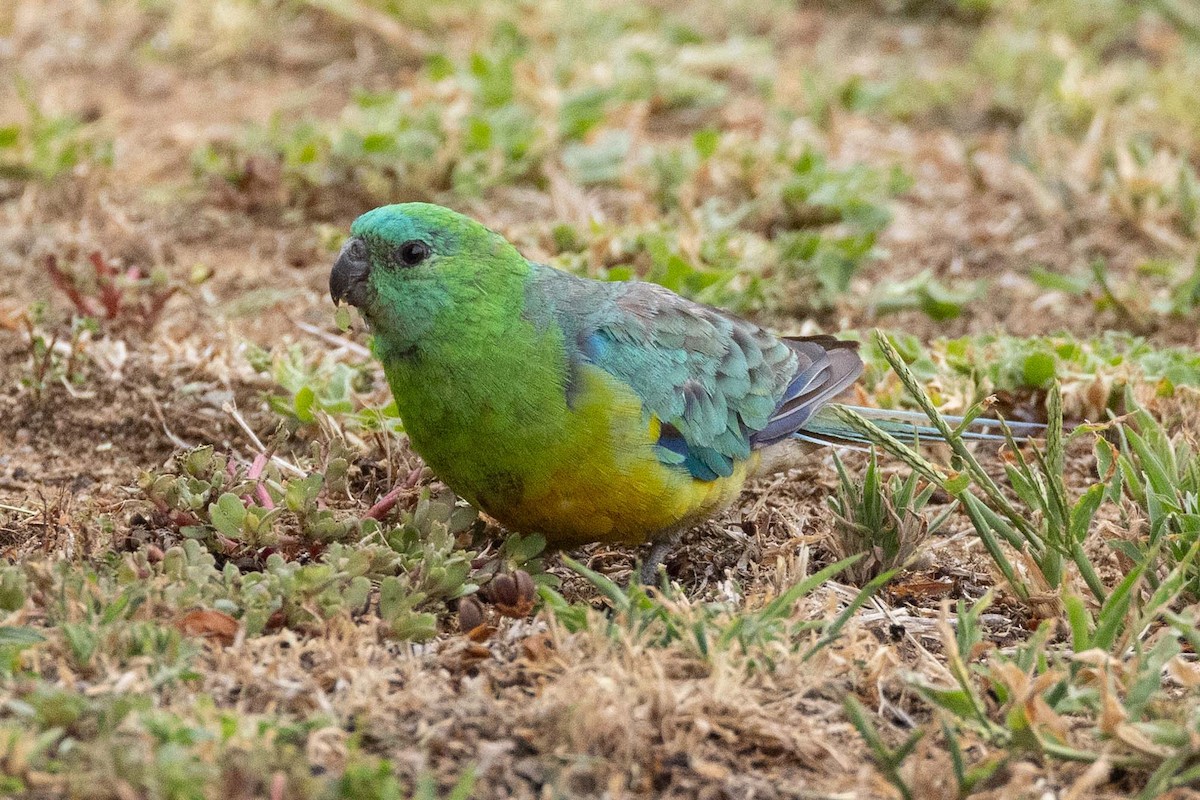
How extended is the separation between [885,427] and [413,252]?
161cm

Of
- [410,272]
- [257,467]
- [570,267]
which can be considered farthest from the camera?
[570,267]

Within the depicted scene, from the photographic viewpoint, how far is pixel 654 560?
12.9 ft

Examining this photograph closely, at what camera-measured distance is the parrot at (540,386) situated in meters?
3.59

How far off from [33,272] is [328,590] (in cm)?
284

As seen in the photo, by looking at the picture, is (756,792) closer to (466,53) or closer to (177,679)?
(177,679)

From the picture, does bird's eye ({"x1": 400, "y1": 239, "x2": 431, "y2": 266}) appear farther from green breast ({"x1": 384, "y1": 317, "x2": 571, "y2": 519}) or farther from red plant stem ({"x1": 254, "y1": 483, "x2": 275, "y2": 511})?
red plant stem ({"x1": 254, "y1": 483, "x2": 275, "y2": 511})

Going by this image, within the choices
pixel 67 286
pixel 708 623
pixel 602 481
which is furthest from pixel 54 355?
pixel 708 623

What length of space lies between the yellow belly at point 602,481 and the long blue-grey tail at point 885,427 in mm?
611

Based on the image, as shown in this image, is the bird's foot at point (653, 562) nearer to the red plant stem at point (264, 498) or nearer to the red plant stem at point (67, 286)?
the red plant stem at point (264, 498)

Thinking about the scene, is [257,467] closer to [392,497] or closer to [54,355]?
[392,497]

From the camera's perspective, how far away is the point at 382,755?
9.23 ft

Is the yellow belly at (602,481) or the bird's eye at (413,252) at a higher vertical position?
the bird's eye at (413,252)

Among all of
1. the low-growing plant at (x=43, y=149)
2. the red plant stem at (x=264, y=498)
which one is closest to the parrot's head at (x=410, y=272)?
the red plant stem at (x=264, y=498)

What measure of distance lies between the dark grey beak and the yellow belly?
0.63 m
